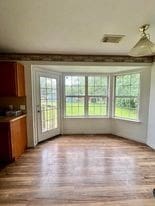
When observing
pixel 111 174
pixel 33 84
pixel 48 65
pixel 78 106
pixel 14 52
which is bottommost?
pixel 111 174

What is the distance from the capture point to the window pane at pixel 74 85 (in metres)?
4.88

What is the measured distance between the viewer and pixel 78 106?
16.5 feet

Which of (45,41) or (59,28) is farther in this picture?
(45,41)

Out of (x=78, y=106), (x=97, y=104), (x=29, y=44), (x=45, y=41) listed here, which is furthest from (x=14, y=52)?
(x=97, y=104)

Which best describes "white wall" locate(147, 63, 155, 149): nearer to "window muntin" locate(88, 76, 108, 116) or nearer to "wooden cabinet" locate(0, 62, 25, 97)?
"window muntin" locate(88, 76, 108, 116)

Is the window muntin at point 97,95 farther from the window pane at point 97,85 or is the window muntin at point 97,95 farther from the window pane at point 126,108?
the window pane at point 126,108

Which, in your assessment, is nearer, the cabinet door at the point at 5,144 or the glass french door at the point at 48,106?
the cabinet door at the point at 5,144

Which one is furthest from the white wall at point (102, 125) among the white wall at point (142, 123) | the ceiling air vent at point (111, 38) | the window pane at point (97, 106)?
the ceiling air vent at point (111, 38)

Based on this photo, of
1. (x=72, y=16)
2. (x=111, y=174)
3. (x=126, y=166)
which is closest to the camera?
(x=72, y=16)

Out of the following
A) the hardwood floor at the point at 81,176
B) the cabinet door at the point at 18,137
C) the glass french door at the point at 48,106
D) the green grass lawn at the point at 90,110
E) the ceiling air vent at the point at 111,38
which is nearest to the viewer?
the hardwood floor at the point at 81,176

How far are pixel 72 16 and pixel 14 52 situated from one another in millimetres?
2073

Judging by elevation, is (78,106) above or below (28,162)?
above

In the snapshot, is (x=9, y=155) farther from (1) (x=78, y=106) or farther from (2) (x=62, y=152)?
(1) (x=78, y=106)

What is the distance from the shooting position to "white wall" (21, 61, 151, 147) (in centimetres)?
378
